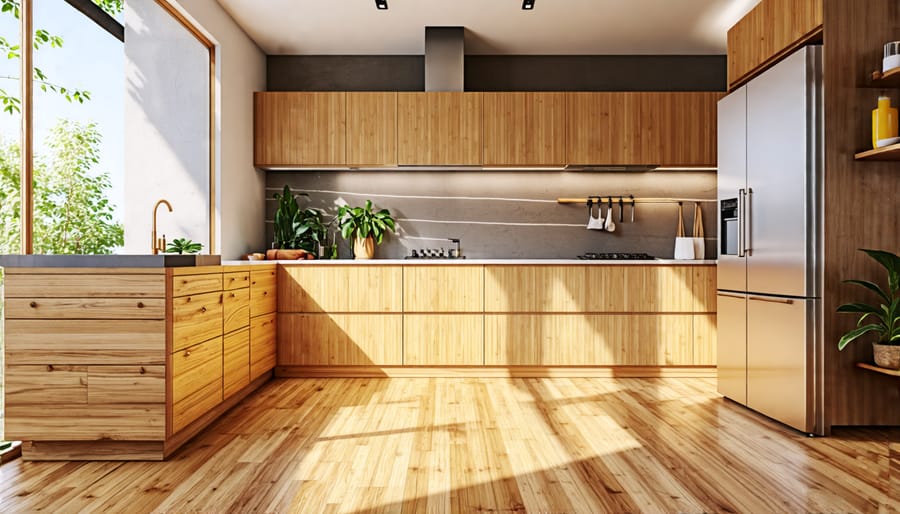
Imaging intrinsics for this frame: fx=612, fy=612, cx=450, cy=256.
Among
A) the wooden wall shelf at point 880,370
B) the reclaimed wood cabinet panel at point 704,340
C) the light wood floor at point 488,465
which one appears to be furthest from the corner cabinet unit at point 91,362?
the reclaimed wood cabinet panel at point 704,340

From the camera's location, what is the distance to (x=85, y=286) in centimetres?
251

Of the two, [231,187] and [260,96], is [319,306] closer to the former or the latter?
[231,187]

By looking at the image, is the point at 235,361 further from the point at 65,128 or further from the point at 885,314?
the point at 885,314

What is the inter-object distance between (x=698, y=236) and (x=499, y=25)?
7.61 feet

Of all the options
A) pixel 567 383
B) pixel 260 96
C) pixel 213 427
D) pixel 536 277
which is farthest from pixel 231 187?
pixel 567 383

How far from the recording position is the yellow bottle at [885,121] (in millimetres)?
2785

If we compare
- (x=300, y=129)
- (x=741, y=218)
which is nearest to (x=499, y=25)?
(x=300, y=129)

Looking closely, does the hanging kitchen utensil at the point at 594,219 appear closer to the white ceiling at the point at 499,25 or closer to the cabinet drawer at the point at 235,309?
the white ceiling at the point at 499,25

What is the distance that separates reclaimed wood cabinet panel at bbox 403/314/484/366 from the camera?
4406mm

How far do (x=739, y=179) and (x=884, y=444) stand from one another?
4.91 feet

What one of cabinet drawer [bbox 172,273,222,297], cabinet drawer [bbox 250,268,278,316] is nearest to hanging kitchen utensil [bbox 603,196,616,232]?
cabinet drawer [bbox 250,268,278,316]

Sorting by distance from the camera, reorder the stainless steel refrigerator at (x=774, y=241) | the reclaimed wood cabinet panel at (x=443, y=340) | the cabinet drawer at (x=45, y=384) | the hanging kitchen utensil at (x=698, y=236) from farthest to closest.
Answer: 1. the hanging kitchen utensil at (x=698, y=236)
2. the reclaimed wood cabinet panel at (x=443, y=340)
3. the stainless steel refrigerator at (x=774, y=241)
4. the cabinet drawer at (x=45, y=384)

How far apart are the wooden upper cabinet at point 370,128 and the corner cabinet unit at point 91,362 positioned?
2324 mm

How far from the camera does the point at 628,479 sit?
2318mm
